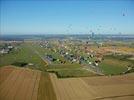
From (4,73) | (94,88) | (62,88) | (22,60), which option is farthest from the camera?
(22,60)

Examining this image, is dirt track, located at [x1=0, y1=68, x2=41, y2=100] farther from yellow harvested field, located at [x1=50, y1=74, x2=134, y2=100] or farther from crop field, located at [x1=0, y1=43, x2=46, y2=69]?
crop field, located at [x1=0, y1=43, x2=46, y2=69]

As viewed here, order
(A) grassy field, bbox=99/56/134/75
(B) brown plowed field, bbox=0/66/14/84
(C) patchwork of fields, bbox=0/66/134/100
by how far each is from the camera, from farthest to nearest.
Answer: (A) grassy field, bbox=99/56/134/75 < (B) brown plowed field, bbox=0/66/14/84 < (C) patchwork of fields, bbox=0/66/134/100

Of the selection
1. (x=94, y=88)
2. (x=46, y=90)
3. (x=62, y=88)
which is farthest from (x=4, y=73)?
(x=94, y=88)

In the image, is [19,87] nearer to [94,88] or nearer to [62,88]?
[62,88]

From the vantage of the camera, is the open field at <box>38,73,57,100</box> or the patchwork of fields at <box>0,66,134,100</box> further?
the patchwork of fields at <box>0,66,134,100</box>

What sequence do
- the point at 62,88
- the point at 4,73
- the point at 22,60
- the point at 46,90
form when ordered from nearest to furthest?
the point at 46,90 < the point at 62,88 < the point at 4,73 < the point at 22,60

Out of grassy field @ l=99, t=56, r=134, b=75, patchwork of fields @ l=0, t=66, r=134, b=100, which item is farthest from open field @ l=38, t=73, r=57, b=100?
grassy field @ l=99, t=56, r=134, b=75

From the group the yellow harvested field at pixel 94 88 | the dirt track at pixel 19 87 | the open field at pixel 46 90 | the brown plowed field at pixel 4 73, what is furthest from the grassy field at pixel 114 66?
the brown plowed field at pixel 4 73
